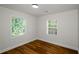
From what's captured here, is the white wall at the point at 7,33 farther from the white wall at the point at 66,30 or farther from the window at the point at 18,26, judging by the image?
the white wall at the point at 66,30

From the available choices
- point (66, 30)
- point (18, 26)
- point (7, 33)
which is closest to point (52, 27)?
point (66, 30)

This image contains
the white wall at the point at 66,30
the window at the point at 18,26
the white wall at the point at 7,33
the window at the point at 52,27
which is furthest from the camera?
the window at the point at 52,27

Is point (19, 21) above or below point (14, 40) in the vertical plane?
above

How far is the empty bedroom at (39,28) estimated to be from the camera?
2627 mm

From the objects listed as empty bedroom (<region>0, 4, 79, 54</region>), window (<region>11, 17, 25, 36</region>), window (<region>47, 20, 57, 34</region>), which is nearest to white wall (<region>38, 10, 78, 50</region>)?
empty bedroom (<region>0, 4, 79, 54</region>)

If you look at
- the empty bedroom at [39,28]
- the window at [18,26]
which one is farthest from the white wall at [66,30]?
the window at [18,26]

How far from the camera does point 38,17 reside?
4723mm

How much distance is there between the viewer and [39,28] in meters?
4.73

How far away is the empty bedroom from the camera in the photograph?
263 centimetres

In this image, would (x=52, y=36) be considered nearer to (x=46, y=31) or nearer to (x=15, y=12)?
(x=46, y=31)
